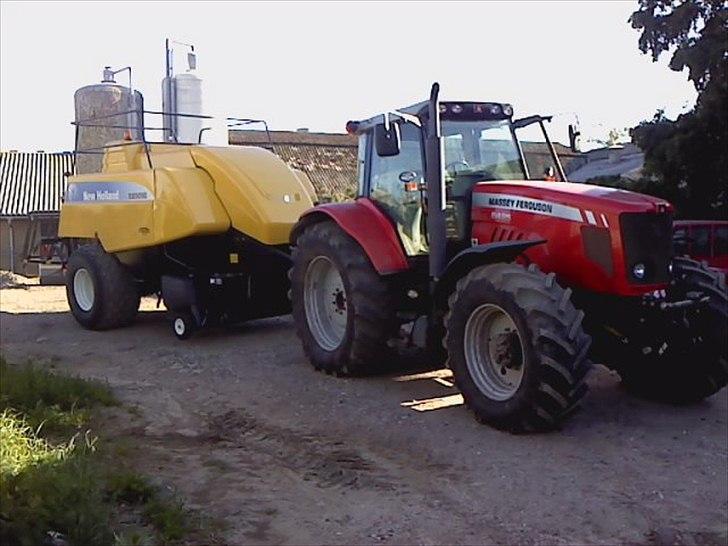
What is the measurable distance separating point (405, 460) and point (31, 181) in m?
25.4

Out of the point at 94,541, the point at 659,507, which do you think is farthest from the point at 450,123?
the point at 94,541

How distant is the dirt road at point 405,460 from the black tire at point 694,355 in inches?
7.6

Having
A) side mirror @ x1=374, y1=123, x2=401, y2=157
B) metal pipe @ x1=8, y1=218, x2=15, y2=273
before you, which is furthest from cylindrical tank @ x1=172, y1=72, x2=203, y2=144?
metal pipe @ x1=8, y1=218, x2=15, y2=273

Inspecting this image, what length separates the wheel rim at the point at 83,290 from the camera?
10.9 m

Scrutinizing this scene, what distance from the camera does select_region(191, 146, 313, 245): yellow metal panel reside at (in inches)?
373

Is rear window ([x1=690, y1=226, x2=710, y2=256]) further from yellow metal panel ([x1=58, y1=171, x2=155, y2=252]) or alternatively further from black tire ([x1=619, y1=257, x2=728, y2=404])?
yellow metal panel ([x1=58, y1=171, x2=155, y2=252])

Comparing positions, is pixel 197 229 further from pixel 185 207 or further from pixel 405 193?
pixel 405 193

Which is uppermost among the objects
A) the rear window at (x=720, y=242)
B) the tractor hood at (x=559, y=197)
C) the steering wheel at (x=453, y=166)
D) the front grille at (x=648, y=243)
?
the steering wheel at (x=453, y=166)

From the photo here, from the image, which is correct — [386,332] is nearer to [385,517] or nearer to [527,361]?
[527,361]

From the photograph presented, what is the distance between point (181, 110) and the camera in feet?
49.6

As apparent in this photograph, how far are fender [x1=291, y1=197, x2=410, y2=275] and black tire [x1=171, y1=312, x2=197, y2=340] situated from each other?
2.45 m

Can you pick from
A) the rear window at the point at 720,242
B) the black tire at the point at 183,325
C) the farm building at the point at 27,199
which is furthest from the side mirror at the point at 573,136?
the farm building at the point at 27,199

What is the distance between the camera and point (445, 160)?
725 centimetres

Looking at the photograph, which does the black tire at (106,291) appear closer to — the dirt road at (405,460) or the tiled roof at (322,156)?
the dirt road at (405,460)
